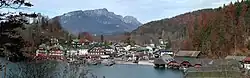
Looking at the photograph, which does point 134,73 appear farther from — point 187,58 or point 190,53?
point 190,53

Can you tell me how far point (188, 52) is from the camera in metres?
33.0

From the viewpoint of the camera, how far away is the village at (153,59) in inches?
590

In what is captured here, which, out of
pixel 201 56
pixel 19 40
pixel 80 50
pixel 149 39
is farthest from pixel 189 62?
pixel 149 39

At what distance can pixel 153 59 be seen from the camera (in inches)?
1623

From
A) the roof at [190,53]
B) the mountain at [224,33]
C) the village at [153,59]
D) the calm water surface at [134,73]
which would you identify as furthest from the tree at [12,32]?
the roof at [190,53]

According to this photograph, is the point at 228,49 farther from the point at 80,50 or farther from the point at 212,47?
the point at 80,50

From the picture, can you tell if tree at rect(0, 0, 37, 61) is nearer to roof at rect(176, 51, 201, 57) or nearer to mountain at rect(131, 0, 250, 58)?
mountain at rect(131, 0, 250, 58)

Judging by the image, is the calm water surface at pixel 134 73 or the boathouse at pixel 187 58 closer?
the calm water surface at pixel 134 73

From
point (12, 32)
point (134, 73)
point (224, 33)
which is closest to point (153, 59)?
point (224, 33)

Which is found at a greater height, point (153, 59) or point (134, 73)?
point (134, 73)

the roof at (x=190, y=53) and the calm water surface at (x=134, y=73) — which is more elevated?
the roof at (x=190, y=53)

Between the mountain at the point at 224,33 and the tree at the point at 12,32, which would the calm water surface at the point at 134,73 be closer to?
the mountain at the point at 224,33

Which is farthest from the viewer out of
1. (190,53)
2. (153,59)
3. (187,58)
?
(153,59)

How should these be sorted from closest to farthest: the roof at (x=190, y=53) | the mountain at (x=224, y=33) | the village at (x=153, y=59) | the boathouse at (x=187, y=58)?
the village at (x=153, y=59)
the mountain at (x=224, y=33)
the boathouse at (x=187, y=58)
the roof at (x=190, y=53)
